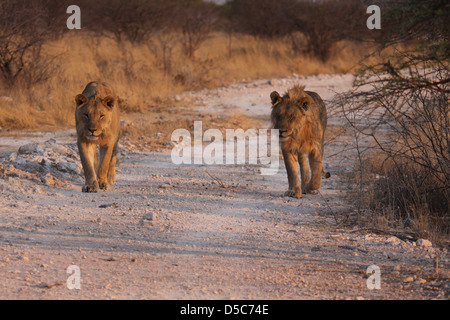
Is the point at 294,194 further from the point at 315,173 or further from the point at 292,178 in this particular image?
the point at 315,173

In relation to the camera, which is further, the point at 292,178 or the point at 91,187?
the point at 292,178

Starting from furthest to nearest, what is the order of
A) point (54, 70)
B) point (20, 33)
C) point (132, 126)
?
point (54, 70), point (20, 33), point (132, 126)

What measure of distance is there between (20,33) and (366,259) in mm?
11028

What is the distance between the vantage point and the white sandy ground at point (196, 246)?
14.2 ft

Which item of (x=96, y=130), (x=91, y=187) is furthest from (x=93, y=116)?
(x=91, y=187)

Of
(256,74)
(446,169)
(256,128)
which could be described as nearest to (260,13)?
(256,74)

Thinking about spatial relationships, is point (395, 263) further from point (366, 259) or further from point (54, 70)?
point (54, 70)

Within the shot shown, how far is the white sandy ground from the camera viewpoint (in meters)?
4.34

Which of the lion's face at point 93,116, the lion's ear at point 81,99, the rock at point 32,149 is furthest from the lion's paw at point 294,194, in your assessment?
the rock at point 32,149

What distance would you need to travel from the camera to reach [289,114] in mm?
7133

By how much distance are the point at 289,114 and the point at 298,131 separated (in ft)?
0.82

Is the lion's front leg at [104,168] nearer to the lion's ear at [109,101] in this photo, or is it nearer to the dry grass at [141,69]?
the lion's ear at [109,101]

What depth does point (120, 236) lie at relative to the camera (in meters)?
5.51

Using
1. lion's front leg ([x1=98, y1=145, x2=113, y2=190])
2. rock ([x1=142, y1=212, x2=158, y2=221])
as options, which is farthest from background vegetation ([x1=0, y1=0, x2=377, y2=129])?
rock ([x1=142, y1=212, x2=158, y2=221])
